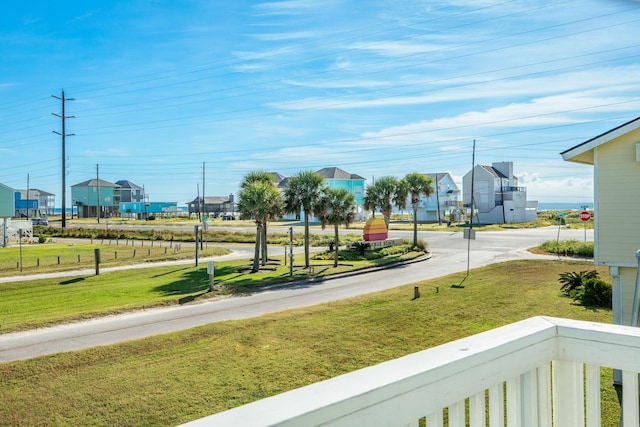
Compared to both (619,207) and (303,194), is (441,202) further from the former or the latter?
(619,207)

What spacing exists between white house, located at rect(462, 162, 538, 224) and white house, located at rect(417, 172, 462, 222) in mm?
4553

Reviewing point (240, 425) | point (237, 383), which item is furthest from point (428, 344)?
point (240, 425)

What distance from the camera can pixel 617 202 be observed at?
8.48 meters

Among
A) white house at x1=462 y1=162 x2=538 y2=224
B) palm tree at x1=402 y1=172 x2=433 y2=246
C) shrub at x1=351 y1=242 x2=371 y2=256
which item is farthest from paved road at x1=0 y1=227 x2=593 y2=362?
white house at x1=462 y1=162 x2=538 y2=224

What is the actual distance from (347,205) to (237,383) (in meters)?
18.6

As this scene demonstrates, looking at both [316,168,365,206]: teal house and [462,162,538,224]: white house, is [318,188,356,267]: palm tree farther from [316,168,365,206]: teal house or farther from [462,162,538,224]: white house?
[462,162,538,224]: white house

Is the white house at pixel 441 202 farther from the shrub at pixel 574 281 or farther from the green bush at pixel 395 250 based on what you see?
the shrub at pixel 574 281

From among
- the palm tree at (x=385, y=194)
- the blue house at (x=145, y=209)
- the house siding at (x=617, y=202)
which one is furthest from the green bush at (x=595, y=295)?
the blue house at (x=145, y=209)

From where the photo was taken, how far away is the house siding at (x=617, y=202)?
8312mm

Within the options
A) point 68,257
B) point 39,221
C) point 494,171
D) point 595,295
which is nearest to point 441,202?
point 494,171

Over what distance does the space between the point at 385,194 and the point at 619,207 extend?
25.1m

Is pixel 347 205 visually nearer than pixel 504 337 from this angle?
No

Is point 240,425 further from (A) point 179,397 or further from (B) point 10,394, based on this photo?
(B) point 10,394

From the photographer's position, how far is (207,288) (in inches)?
715
